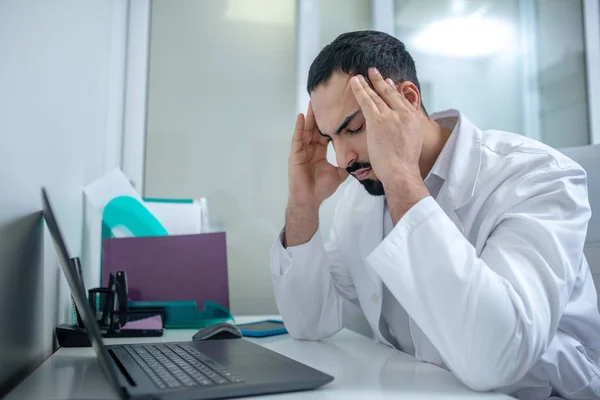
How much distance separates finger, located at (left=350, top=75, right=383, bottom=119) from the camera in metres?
0.95

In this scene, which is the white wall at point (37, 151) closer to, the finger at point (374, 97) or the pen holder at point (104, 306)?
the pen holder at point (104, 306)

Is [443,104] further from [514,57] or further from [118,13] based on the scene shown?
[118,13]

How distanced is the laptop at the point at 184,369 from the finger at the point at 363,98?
467 mm

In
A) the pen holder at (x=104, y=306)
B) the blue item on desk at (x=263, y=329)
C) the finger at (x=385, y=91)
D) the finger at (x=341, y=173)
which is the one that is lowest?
the blue item on desk at (x=263, y=329)

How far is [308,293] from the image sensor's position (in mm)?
1172

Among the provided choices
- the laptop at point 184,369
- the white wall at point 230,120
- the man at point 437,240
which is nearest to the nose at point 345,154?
the man at point 437,240

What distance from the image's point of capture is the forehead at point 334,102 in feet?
3.52

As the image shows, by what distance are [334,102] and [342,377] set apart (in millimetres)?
588

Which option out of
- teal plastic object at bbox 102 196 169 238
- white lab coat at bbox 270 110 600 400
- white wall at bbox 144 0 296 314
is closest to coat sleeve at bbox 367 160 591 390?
white lab coat at bbox 270 110 600 400

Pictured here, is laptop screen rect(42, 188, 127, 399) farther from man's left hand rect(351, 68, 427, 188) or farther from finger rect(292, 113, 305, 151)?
finger rect(292, 113, 305, 151)

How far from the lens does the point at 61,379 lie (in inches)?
27.0

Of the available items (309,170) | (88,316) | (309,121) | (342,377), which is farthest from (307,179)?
(88,316)

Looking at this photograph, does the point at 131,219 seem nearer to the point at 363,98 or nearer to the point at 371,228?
the point at 371,228

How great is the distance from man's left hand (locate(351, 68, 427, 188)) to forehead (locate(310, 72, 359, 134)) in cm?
8
